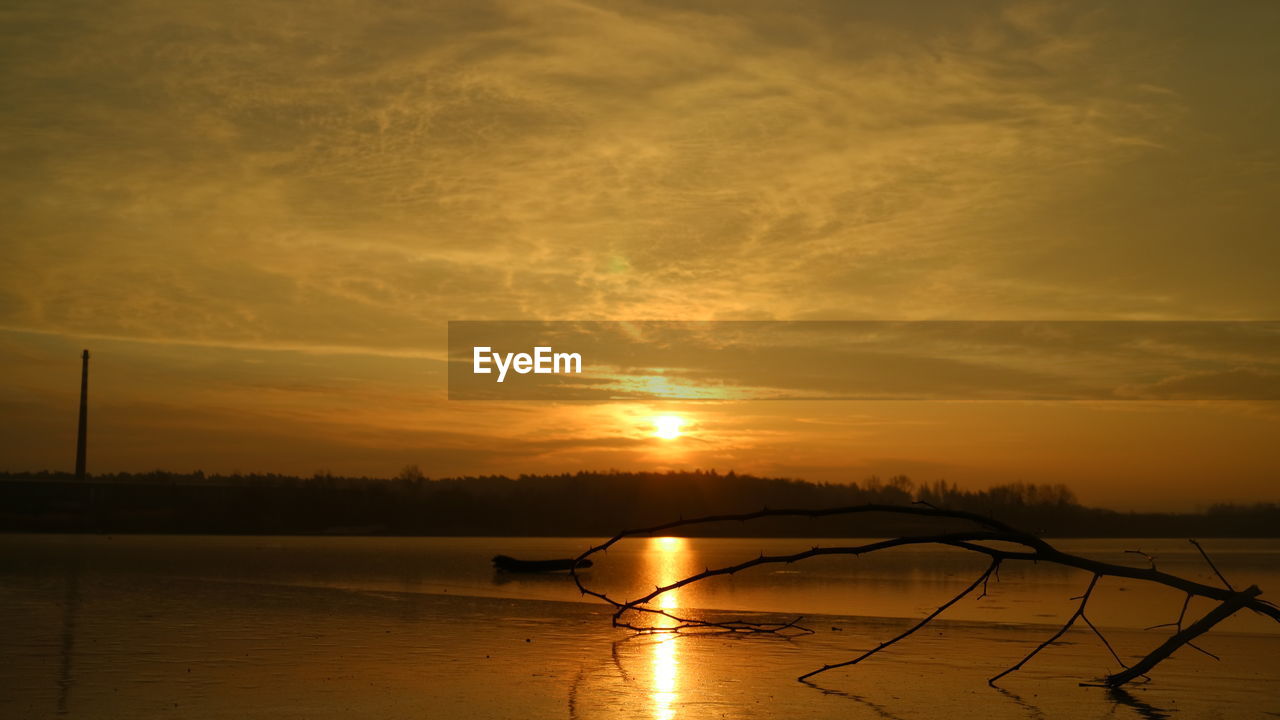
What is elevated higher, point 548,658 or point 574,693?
point 574,693

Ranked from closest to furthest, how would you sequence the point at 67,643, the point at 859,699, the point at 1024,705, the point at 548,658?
the point at 1024,705 → the point at 859,699 → the point at 548,658 → the point at 67,643

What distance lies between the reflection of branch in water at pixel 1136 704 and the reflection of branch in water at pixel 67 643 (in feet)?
34.1

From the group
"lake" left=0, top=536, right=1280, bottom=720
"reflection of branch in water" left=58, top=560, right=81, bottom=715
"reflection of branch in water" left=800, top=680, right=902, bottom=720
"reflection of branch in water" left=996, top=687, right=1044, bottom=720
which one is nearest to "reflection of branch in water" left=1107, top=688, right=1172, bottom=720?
"lake" left=0, top=536, right=1280, bottom=720

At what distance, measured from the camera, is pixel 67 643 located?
640 inches

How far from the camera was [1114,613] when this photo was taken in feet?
86.0

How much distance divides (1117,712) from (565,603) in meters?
17.1

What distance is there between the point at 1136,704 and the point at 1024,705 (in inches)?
46.6

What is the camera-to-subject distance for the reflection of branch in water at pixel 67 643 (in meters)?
11.7

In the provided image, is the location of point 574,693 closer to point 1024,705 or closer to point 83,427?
point 1024,705

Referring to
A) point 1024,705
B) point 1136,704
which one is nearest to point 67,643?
point 1024,705

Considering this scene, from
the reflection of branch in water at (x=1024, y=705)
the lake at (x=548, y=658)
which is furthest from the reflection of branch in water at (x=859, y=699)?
the reflection of branch in water at (x=1024, y=705)

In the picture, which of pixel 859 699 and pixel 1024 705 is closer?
pixel 1024 705

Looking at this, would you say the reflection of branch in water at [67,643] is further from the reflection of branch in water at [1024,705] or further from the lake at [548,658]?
the reflection of branch in water at [1024,705]

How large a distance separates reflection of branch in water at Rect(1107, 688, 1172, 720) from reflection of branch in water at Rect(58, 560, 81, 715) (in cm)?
1039
